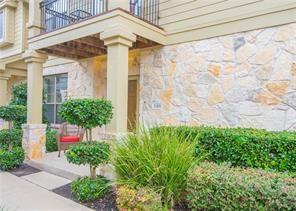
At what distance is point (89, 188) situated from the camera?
4.14 m

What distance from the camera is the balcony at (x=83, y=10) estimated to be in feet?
21.6

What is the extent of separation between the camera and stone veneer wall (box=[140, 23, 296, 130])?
15.5 ft

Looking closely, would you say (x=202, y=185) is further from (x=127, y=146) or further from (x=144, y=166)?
(x=127, y=146)

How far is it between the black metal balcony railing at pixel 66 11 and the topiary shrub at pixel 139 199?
556cm

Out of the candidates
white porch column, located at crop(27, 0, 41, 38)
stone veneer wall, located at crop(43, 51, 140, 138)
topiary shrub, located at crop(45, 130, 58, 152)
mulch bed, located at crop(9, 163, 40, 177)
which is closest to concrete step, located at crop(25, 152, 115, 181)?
mulch bed, located at crop(9, 163, 40, 177)

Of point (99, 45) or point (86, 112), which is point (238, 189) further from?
point (99, 45)

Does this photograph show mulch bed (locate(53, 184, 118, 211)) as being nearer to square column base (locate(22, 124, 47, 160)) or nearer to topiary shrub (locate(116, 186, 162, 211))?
topiary shrub (locate(116, 186, 162, 211))

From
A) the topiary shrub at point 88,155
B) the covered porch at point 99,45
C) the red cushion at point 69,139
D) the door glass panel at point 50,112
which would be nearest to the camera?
the topiary shrub at point 88,155

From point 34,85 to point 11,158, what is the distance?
2.04m

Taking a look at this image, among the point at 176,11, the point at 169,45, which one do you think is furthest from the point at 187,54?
the point at 176,11

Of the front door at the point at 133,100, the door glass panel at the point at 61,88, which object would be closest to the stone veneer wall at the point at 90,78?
the door glass panel at the point at 61,88

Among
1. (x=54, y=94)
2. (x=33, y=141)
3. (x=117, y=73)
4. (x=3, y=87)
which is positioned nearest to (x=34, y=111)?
(x=33, y=141)

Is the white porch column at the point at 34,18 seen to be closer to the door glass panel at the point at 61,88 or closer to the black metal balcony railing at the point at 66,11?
the black metal balcony railing at the point at 66,11

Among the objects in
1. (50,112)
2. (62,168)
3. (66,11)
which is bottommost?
(62,168)
